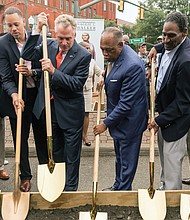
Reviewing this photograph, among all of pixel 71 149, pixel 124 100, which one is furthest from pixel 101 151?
pixel 124 100

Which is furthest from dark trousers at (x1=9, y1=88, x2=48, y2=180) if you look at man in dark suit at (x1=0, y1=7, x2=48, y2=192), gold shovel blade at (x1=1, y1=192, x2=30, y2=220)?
gold shovel blade at (x1=1, y1=192, x2=30, y2=220)

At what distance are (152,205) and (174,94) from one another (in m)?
0.96

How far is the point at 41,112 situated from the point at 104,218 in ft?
4.32

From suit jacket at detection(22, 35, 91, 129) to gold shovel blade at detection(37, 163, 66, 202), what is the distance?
49 centimetres

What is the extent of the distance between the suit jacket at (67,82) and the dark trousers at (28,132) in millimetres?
222

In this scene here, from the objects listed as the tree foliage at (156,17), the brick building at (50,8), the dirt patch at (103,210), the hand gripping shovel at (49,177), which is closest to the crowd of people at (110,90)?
the hand gripping shovel at (49,177)

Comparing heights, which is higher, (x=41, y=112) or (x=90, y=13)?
(x=90, y=13)

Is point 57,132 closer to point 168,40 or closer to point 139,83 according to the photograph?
point 139,83

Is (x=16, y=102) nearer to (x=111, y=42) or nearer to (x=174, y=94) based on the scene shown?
(x=111, y=42)

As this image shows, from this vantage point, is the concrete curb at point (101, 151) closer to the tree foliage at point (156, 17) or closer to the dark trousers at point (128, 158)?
the dark trousers at point (128, 158)

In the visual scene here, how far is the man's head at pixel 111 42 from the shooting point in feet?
10.9

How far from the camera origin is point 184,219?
3.01 meters

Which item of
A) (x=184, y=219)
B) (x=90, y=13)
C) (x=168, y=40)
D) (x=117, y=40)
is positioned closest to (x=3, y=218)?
(x=184, y=219)

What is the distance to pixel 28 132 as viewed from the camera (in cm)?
421
